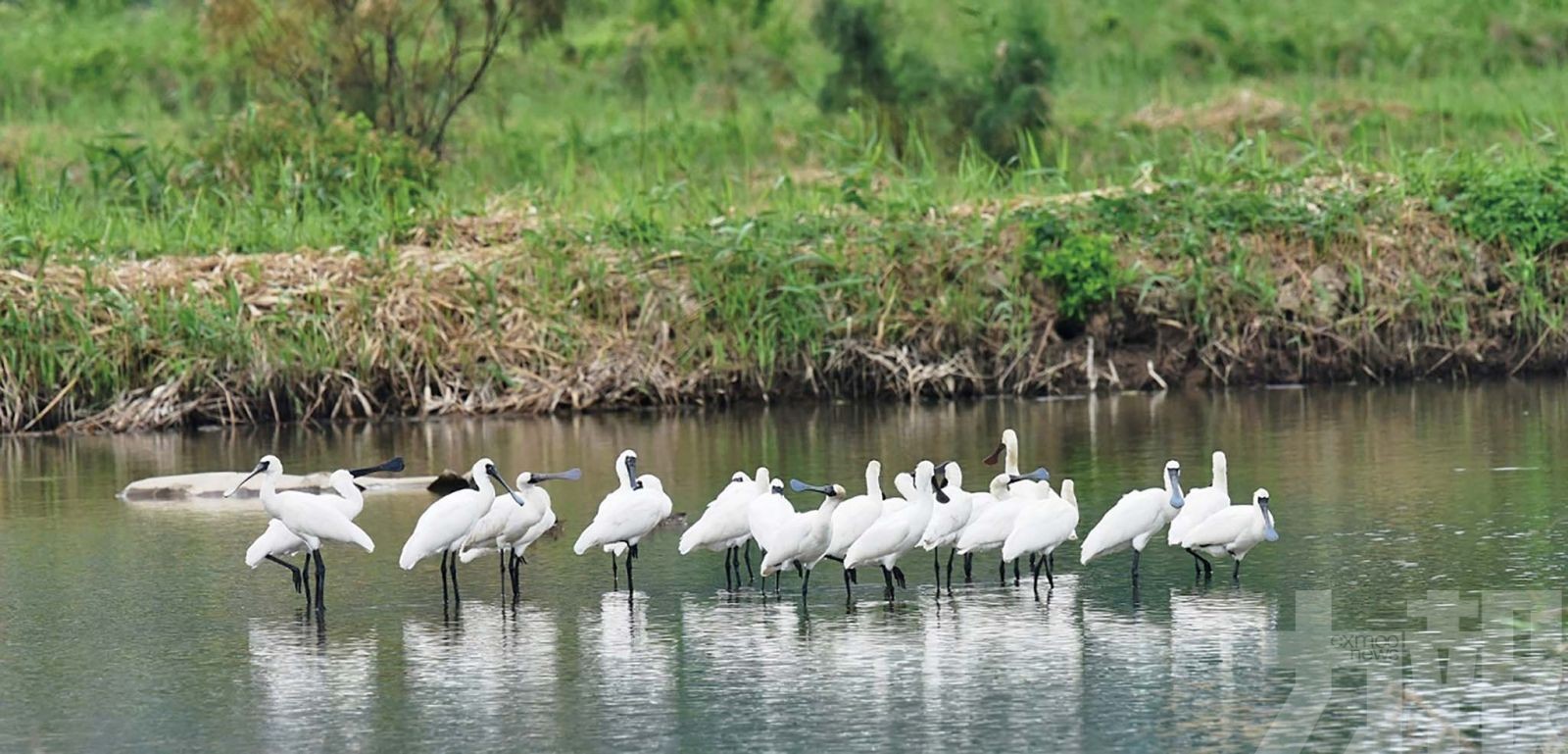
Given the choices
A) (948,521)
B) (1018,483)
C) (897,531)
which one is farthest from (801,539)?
(1018,483)

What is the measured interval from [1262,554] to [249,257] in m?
13.1

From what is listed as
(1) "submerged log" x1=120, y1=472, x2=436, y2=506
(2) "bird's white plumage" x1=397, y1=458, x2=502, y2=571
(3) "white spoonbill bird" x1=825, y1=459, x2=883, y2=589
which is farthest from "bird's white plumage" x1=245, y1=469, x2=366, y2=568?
(1) "submerged log" x1=120, y1=472, x2=436, y2=506

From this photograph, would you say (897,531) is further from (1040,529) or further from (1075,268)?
(1075,268)

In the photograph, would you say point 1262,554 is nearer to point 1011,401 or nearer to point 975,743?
point 975,743

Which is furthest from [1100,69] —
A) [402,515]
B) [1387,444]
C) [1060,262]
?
[402,515]

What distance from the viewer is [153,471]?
18438 mm

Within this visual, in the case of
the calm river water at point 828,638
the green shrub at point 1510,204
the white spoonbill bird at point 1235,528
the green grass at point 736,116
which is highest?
Result: the green grass at point 736,116

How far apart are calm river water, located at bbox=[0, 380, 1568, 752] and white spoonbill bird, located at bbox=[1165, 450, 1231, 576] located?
0.48ft

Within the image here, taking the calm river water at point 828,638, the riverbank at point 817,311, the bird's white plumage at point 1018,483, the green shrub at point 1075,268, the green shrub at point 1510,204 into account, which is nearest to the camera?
the calm river water at point 828,638

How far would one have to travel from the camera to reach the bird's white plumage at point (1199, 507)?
467 inches

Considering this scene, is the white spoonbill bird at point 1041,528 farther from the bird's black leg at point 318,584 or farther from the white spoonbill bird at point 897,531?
the bird's black leg at point 318,584

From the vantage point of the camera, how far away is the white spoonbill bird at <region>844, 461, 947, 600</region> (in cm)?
1150

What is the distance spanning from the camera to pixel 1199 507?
39.6 ft

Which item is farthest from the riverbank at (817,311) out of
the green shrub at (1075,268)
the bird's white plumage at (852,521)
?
the bird's white plumage at (852,521)
